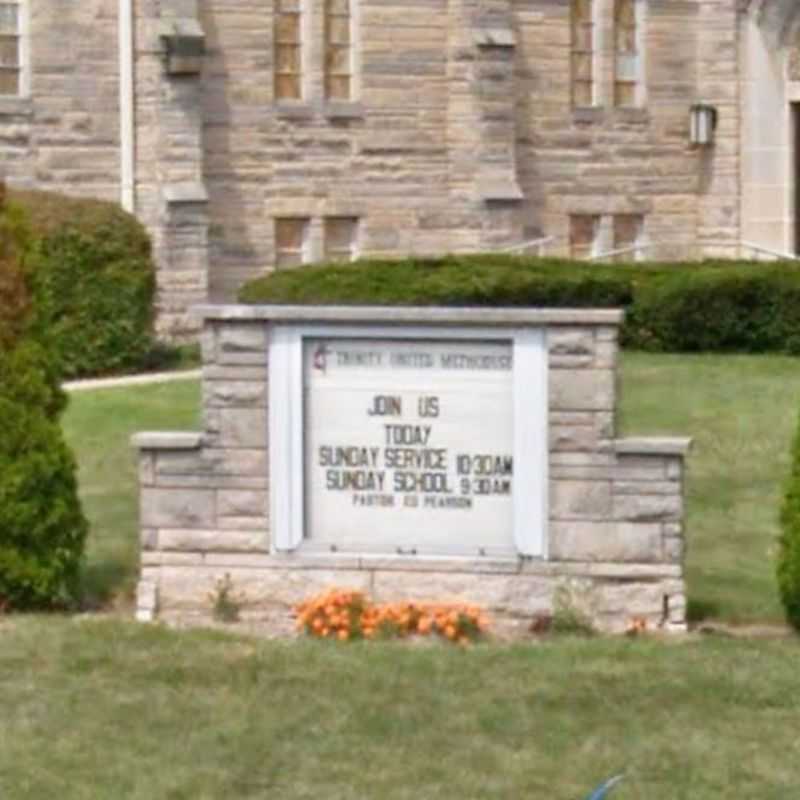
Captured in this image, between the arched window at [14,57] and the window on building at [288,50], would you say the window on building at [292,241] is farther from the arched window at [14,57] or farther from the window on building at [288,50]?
the arched window at [14,57]

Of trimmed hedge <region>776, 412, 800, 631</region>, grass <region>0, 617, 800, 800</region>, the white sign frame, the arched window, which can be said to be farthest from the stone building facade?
grass <region>0, 617, 800, 800</region>

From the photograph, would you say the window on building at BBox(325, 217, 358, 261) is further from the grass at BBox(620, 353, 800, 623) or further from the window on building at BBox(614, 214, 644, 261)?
the grass at BBox(620, 353, 800, 623)

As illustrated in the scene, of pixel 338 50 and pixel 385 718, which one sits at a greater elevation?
pixel 338 50

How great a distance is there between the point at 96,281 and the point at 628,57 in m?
10.4

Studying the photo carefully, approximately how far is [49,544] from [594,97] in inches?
823

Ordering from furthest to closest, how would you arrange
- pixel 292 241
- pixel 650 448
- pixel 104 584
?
pixel 292 241, pixel 104 584, pixel 650 448

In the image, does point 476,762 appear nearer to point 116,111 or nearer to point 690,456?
point 690,456

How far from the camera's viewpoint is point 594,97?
3275 cm

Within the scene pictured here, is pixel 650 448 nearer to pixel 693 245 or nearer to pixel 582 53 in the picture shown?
pixel 582 53

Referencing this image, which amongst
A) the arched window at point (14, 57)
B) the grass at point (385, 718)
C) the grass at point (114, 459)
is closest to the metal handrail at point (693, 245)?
the arched window at point (14, 57)

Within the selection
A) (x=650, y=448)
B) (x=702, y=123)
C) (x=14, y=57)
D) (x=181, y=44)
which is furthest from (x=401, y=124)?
(x=650, y=448)

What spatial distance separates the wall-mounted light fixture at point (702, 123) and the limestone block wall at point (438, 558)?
68.4 ft

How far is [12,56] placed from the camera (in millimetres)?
28484

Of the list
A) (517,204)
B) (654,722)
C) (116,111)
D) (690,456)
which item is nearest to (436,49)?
(517,204)
